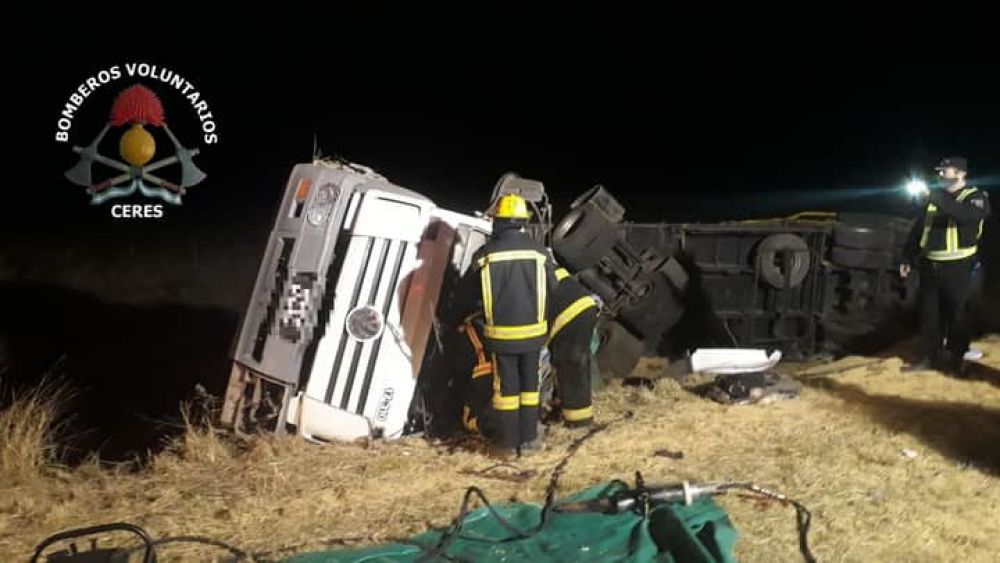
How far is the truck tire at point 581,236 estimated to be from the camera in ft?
21.1

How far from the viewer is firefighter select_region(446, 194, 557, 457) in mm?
4887

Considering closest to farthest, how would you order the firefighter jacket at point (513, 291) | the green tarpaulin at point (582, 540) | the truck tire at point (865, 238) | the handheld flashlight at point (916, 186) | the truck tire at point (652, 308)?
the green tarpaulin at point (582, 540) → the firefighter jacket at point (513, 291) → the handheld flashlight at point (916, 186) → the truck tire at point (652, 308) → the truck tire at point (865, 238)

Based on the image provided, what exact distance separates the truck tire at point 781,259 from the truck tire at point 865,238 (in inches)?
15.1

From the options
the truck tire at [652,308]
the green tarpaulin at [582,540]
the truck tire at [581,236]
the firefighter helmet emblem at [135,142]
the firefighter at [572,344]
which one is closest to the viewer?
the green tarpaulin at [582,540]

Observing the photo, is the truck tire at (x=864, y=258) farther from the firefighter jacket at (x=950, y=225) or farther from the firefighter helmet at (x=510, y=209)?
the firefighter helmet at (x=510, y=209)

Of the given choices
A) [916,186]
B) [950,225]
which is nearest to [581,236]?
[950,225]

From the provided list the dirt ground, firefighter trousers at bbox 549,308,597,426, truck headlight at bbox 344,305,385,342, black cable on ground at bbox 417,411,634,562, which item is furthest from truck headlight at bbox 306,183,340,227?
black cable on ground at bbox 417,411,634,562

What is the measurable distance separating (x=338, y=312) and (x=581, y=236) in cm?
240

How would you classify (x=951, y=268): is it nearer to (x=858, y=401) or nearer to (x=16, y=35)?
(x=858, y=401)

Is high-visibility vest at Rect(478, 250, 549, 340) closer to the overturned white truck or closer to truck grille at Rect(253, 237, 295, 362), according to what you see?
the overturned white truck

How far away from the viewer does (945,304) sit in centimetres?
624

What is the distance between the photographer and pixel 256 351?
16.7 feet

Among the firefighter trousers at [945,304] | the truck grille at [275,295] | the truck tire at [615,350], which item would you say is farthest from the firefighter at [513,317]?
the firefighter trousers at [945,304]

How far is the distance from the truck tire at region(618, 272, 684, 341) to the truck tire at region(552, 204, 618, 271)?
959 millimetres
